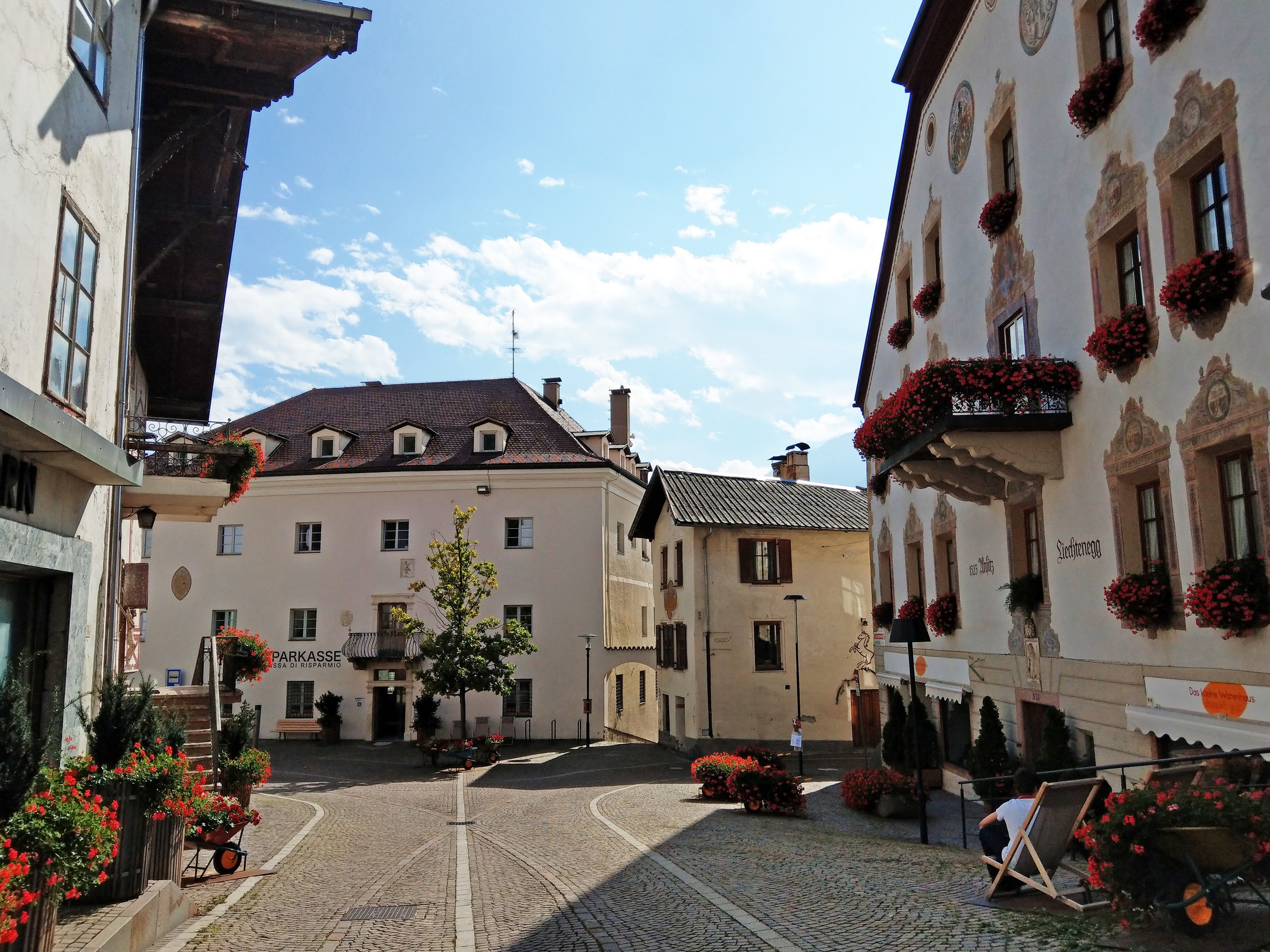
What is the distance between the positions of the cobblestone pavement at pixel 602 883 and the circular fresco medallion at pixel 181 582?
2268 centimetres

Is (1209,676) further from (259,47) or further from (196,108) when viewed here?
(196,108)

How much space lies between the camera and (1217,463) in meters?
10.7

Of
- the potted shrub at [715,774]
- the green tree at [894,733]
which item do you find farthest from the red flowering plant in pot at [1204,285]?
the green tree at [894,733]

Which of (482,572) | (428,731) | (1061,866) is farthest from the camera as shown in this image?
(428,731)

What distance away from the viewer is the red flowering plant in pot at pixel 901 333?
21641 mm

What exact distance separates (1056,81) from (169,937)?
14621 mm

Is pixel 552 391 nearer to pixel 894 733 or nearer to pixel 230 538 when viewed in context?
pixel 230 538

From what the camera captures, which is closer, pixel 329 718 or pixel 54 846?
pixel 54 846

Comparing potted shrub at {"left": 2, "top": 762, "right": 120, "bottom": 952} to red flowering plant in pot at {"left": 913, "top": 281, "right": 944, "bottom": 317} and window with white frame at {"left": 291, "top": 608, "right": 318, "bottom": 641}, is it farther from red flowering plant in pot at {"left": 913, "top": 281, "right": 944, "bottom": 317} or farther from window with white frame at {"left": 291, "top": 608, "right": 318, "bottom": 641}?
window with white frame at {"left": 291, "top": 608, "right": 318, "bottom": 641}

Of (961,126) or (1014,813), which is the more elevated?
(961,126)

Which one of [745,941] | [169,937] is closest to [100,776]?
[169,937]

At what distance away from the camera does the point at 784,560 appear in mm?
33812

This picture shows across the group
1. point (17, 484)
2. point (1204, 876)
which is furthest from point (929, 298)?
point (17, 484)

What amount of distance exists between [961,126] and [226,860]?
16.3 meters
